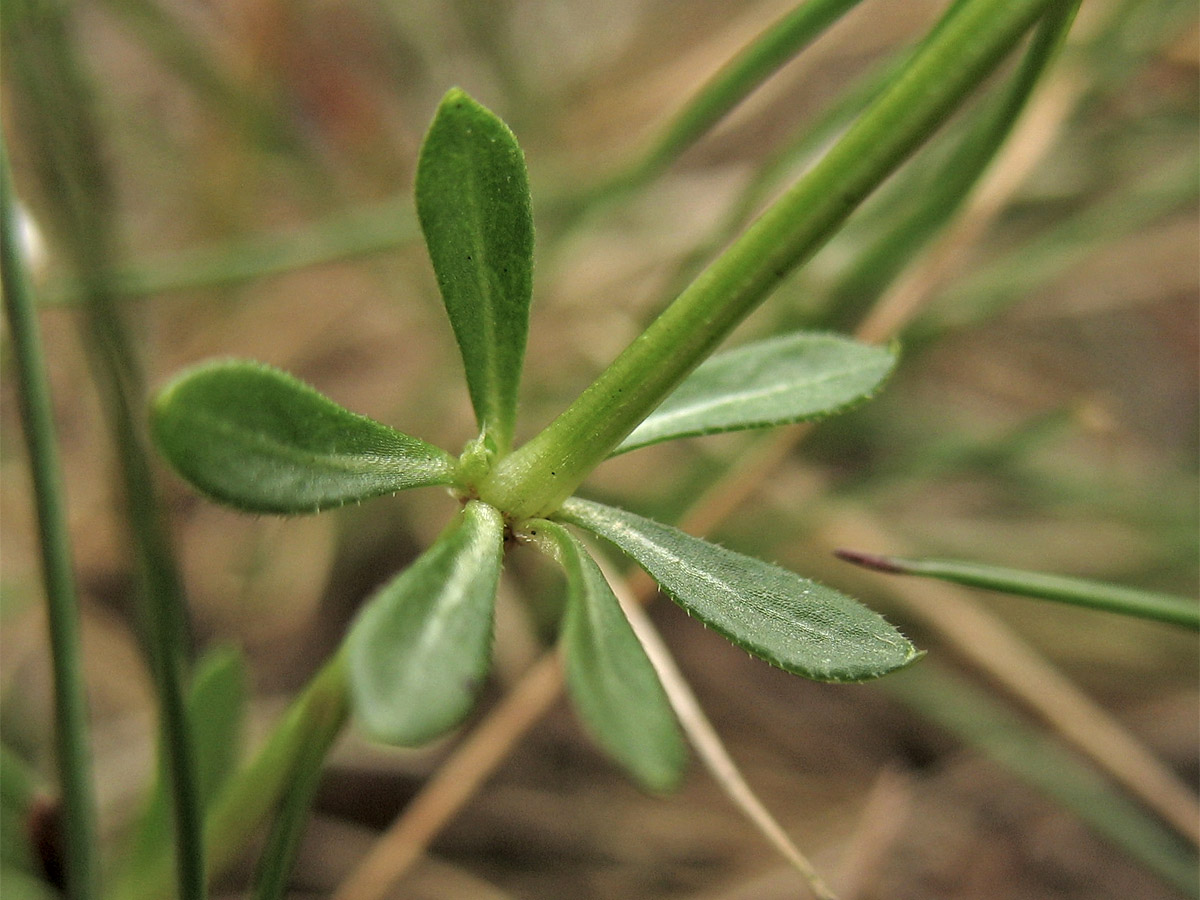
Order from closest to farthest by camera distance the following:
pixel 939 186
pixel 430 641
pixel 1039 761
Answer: pixel 430 641
pixel 939 186
pixel 1039 761

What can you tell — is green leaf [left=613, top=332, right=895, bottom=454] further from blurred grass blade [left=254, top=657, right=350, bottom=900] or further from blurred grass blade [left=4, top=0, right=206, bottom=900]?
blurred grass blade [left=4, top=0, right=206, bottom=900]

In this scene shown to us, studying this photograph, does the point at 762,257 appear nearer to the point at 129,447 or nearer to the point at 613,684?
the point at 613,684

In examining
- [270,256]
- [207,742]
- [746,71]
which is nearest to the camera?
[207,742]

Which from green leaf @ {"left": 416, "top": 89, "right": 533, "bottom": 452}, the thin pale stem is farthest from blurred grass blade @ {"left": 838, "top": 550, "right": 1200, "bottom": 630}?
green leaf @ {"left": 416, "top": 89, "right": 533, "bottom": 452}

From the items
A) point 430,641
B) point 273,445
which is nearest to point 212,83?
point 273,445

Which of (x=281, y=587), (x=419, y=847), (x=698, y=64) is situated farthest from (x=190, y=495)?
(x=698, y=64)

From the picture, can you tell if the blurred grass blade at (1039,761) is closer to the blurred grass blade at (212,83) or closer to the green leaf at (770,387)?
the green leaf at (770,387)
